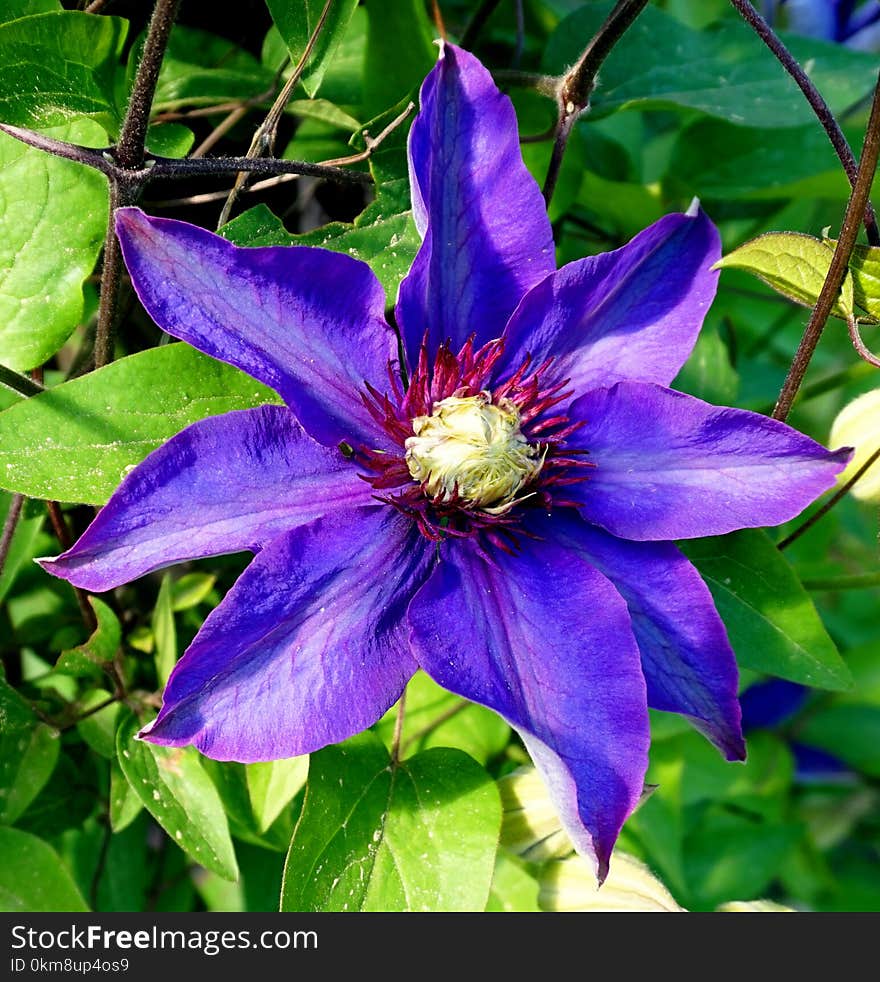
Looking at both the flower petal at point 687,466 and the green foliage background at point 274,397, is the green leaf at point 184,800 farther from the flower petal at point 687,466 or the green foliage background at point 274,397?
the flower petal at point 687,466

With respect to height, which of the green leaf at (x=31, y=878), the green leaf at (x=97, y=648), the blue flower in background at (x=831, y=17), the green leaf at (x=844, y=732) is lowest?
the green leaf at (x=844, y=732)

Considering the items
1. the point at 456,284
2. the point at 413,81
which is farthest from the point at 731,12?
the point at 456,284

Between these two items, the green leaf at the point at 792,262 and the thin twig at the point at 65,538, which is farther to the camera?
the thin twig at the point at 65,538

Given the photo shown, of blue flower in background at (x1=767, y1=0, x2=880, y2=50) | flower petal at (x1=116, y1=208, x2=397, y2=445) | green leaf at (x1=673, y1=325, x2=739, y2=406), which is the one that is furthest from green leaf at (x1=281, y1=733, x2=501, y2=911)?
blue flower in background at (x1=767, y1=0, x2=880, y2=50)

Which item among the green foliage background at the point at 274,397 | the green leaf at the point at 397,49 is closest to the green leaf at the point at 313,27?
the green foliage background at the point at 274,397

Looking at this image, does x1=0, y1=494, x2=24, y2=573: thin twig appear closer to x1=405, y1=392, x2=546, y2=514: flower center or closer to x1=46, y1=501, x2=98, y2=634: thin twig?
x1=46, y1=501, x2=98, y2=634: thin twig

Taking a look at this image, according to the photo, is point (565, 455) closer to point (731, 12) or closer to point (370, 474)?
point (370, 474)

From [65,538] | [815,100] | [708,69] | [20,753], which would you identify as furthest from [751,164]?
[20,753]
